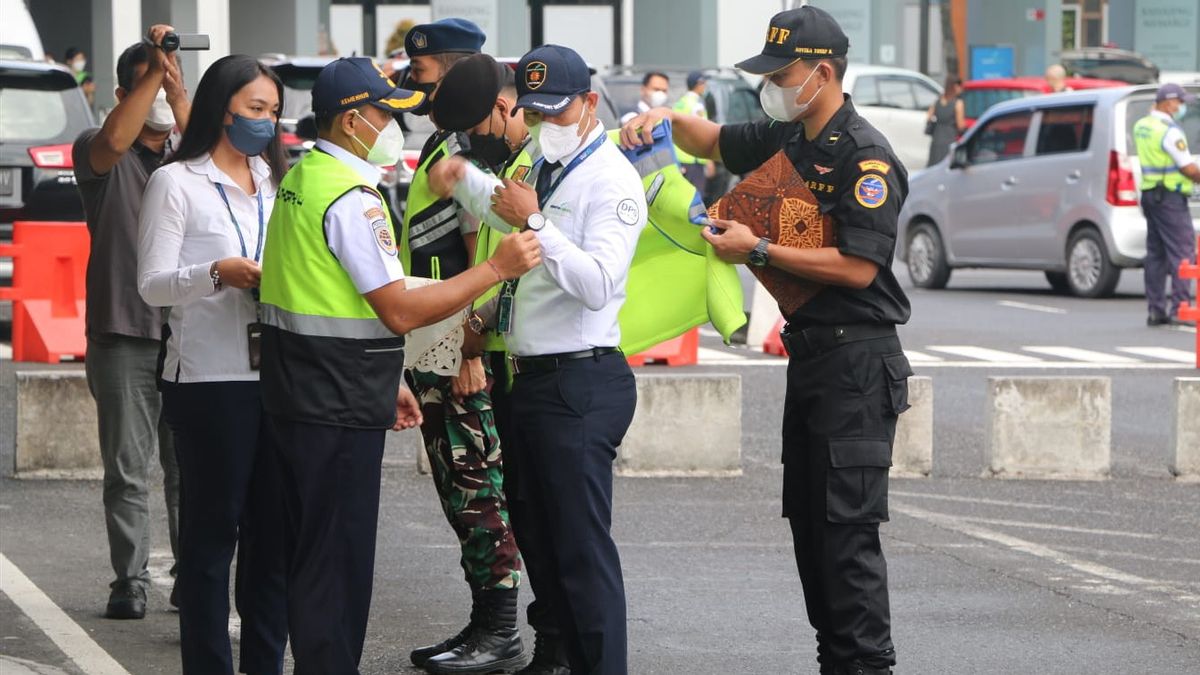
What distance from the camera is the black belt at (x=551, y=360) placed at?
6.07 m

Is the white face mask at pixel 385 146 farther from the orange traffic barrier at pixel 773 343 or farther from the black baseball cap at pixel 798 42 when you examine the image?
the orange traffic barrier at pixel 773 343

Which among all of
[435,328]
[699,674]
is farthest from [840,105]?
[699,674]

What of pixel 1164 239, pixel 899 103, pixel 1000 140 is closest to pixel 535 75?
pixel 1164 239

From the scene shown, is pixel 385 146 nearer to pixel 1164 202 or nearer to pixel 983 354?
pixel 983 354

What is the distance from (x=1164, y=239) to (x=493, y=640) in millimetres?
12104

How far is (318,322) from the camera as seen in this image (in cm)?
571

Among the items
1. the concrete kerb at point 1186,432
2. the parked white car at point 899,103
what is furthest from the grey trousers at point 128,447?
the parked white car at point 899,103

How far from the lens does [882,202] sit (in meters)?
6.03

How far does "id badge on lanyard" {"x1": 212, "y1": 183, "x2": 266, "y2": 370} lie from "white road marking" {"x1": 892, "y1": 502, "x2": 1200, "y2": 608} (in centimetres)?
378

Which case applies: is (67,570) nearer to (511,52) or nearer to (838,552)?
(838,552)

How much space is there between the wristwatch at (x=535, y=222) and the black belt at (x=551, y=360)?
1.51ft

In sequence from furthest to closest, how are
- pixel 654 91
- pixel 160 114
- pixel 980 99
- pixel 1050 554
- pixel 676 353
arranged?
pixel 980 99, pixel 654 91, pixel 676 353, pixel 1050 554, pixel 160 114

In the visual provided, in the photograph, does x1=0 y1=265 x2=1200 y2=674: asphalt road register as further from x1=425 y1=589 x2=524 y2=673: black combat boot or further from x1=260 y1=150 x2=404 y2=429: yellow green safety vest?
x1=260 y1=150 x2=404 y2=429: yellow green safety vest

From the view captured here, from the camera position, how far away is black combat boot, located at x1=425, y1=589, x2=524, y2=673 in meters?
7.05
